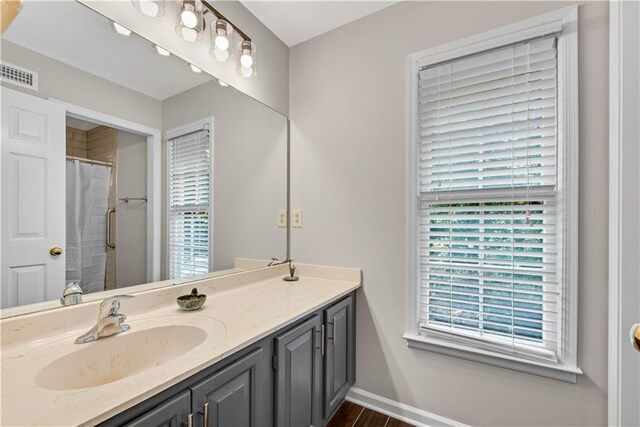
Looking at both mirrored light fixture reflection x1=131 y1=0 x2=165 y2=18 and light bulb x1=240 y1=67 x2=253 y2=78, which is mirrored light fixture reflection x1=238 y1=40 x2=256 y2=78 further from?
mirrored light fixture reflection x1=131 y1=0 x2=165 y2=18

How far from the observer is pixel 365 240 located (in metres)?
1.78

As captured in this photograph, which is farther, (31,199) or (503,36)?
(503,36)

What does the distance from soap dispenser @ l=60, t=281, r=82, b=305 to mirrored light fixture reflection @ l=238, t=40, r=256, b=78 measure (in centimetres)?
137

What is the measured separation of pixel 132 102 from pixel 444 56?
1580 mm

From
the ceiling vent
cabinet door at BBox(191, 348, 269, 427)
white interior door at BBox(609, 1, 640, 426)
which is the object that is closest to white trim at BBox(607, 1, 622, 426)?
white interior door at BBox(609, 1, 640, 426)

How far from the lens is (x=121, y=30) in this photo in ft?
3.82

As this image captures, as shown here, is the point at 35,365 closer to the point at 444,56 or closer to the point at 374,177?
the point at 374,177

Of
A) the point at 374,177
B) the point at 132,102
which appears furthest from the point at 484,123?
the point at 132,102

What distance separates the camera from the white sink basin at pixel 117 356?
81 centimetres

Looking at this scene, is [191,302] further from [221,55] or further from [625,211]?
[625,211]

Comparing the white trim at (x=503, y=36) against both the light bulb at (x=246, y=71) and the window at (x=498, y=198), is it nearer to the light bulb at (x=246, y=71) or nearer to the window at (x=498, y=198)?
the window at (x=498, y=198)

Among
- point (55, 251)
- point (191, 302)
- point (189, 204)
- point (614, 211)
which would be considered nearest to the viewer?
point (55, 251)

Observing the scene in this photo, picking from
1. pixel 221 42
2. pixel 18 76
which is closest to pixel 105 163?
pixel 18 76

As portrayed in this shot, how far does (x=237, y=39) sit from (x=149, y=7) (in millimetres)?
575
